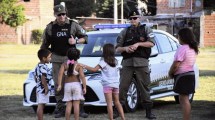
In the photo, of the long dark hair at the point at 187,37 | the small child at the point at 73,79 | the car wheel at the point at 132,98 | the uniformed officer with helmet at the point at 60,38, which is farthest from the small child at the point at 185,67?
the car wheel at the point at 132,98

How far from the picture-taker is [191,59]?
25.8ft

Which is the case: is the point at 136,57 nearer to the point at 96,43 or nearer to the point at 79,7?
the point at 96,43

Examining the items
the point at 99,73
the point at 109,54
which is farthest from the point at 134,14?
the point at 109,54

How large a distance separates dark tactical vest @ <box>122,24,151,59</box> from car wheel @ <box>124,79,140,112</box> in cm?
93

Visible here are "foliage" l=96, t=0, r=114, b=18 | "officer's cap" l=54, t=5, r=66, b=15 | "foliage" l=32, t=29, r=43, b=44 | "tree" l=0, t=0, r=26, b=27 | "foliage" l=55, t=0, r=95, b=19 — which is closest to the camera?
"officer's cap" l=54, t=5, r=66, b=15

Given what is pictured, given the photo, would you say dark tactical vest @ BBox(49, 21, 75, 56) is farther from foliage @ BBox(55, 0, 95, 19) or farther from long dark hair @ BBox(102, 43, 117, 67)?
foliage @ BBox(55, 0, 95, 19)

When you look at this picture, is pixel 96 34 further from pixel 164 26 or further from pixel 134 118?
pixel 164 26

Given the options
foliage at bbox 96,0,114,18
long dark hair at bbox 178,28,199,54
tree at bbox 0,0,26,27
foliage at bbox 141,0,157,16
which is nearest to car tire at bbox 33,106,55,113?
long dark hair at bbox 178,28,199,54

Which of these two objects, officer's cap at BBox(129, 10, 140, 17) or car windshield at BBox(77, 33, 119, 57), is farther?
car windshield at BBox(77, 33, 119, 57)

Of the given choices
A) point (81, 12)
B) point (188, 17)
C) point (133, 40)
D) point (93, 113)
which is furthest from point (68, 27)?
point (81, 12)

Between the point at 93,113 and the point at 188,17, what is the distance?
43.5 metres

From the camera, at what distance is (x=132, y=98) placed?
10461 millimetres

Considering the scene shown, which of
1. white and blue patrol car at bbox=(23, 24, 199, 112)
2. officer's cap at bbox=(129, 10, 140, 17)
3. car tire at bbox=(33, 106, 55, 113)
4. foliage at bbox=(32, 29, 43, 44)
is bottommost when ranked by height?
foliage at bbox=(32, 29, 43, 44)

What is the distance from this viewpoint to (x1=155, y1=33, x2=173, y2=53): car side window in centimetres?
1174
